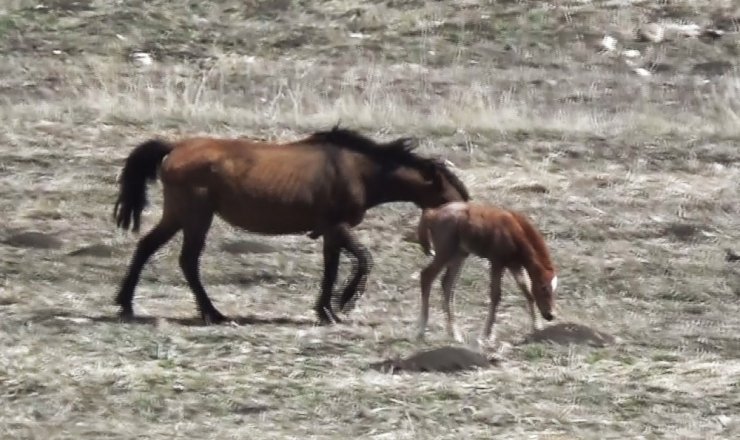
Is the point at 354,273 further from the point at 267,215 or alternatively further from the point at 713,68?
the point at 713,68

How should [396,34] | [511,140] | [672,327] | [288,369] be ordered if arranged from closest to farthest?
[288,369]
[672,327]
[511,140]
[396,34]

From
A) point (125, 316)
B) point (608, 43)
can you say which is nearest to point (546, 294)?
point (125, 316)

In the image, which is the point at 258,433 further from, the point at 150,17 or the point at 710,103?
the point at 150,17

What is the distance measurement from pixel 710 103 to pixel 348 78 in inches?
180

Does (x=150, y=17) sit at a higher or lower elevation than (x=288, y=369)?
lower

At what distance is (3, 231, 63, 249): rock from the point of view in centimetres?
1251

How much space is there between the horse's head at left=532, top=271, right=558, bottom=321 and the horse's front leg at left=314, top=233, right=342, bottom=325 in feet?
4.74

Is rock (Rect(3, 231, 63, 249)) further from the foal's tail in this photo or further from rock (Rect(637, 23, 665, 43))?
rock (Rect(637, 23, 665, 43))

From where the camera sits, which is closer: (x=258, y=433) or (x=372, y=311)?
(x=258, y=433)

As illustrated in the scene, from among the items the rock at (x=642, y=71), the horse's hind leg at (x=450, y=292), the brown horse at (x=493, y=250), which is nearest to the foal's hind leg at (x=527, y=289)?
the brown horse at (x=493, y=250)

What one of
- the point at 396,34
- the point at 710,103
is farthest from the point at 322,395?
the point at 396,34

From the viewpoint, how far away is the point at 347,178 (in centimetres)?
1070

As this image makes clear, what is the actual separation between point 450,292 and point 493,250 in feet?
1.72

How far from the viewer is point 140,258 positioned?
10.7 m
